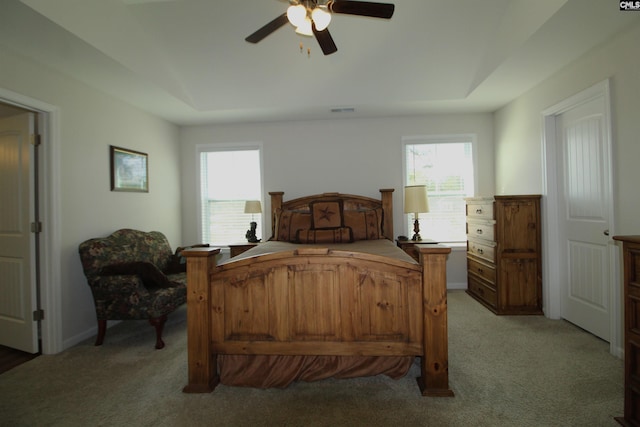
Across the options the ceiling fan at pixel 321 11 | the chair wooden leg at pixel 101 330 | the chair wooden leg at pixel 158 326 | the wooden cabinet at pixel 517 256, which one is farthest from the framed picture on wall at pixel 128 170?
the wooden cabinet at pixel 517 256

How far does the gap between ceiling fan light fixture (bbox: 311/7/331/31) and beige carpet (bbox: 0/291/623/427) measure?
2.25 meters

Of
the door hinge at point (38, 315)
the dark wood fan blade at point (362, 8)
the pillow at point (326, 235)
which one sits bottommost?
the door hinge at point (38, 315)

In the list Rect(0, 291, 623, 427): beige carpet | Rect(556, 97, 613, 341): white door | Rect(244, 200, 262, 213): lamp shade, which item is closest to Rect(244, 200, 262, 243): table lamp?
Rect(244, 200, 262, 213): lamp shade

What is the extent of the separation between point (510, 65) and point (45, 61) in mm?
3942

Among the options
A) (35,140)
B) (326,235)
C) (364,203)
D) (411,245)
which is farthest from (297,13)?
(411,245)

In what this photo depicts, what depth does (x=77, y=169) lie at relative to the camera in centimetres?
287

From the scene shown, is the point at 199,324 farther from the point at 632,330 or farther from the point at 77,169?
the point at 632,330

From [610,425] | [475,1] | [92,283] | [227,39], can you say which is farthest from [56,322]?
[475,1]

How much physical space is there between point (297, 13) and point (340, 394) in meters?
2.29

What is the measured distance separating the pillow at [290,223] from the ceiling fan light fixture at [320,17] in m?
2.16

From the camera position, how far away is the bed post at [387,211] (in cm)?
405

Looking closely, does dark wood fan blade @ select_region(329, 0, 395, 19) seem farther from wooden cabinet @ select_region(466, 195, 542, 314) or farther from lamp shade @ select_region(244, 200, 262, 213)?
lamp shade @ select_region(244, 200, 262, 213)

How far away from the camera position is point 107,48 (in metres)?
2.47

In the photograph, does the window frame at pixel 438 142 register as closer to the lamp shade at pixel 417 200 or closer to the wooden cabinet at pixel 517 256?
the lamp shade at pixel 417 200
